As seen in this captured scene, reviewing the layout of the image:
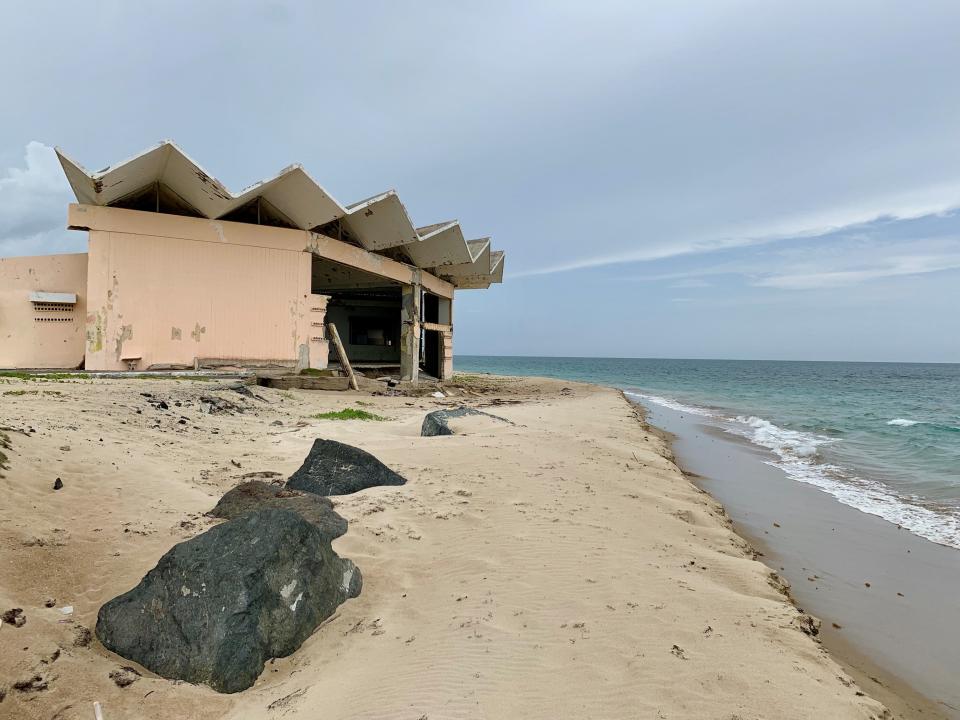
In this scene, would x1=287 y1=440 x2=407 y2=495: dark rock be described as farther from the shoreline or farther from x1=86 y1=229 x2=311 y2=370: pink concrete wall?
x1=86 y1=229 x2=311 y2=370: pink concrete wall

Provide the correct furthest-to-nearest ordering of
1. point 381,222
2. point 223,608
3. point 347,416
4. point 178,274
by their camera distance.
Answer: point 381,222 < point 178,274 < point 347,416 < point 223,608

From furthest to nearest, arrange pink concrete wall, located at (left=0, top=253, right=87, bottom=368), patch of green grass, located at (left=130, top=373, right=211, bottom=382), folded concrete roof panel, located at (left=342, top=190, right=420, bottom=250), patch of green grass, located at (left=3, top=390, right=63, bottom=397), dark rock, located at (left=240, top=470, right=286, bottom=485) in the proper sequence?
folded concrete roof panel, located at (left=342, top=190, right=420, bottom=250) → pink concrete wall, located at (left=0, top=253, right=87, bottom=368) → patch of green grass, located at (left=130, top=373, right=211, bottom=382) → patch of green grass, located at (left=3, top=390, right=63, bottom=397) → dark rock, located at (left=240, top=470, right=286, bottom=485)

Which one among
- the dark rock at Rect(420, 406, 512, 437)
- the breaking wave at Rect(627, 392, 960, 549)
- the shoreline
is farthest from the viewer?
the dark rock at Rect(420, 406, 512, 437)

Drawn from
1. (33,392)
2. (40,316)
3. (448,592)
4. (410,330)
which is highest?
(410,330)

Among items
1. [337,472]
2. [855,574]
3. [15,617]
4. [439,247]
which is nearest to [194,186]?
[439,247]

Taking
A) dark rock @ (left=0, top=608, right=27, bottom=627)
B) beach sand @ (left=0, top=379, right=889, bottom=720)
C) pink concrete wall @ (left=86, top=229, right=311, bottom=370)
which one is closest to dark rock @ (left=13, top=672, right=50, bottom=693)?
beach sand @ (left=0, top=379, right=889, bottom=720)

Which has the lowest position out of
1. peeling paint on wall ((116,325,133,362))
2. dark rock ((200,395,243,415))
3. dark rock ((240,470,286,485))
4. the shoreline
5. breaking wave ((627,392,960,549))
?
breaking wave ((627,392,960,549))

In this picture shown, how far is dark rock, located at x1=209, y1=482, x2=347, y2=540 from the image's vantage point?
4355mm

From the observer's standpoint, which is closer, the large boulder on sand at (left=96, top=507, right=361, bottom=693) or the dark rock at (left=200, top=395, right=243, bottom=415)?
the large boulder on sand at (left=96, top=507, right=361, bottom=693)

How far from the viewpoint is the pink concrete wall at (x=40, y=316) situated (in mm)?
13656

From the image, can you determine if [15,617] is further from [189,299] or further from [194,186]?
[194,186]

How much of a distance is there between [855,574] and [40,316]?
18.2 m

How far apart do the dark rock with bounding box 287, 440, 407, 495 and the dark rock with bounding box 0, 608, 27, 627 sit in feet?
8.73

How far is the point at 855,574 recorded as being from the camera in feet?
16.9
